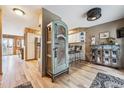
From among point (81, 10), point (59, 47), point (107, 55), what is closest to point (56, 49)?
point (59, 47)

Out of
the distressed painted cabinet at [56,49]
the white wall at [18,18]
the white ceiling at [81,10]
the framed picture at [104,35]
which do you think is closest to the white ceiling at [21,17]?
the white wall at [18,18]

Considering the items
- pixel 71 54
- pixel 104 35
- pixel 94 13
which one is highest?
pixel 94 13

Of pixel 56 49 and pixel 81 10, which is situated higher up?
pixel 81 10

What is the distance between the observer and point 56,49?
2338mm

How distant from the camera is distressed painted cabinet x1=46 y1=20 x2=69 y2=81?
2244 mm

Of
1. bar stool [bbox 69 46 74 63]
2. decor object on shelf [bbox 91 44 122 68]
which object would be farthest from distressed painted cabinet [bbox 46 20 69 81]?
decor object on shelf [bbox 91 44 122 68]

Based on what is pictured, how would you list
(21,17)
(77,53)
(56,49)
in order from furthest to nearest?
1. (77,53)
2. (21,17)
3. (56,49)

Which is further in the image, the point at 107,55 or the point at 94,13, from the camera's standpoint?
the point at 107,55

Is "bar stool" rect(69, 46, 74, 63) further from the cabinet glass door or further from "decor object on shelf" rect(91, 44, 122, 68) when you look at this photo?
the cabinet glass door

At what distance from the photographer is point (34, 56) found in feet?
18.1

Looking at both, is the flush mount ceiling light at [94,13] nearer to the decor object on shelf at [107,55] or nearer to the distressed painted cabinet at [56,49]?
the distressed painted cabinet at [56,49]

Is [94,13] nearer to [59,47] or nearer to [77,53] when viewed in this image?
[59,47]

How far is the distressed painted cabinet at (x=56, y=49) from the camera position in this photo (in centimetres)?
224
